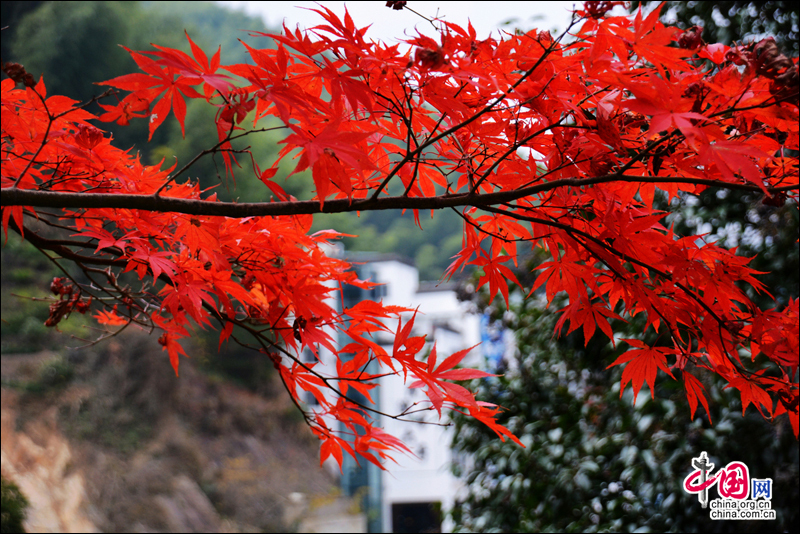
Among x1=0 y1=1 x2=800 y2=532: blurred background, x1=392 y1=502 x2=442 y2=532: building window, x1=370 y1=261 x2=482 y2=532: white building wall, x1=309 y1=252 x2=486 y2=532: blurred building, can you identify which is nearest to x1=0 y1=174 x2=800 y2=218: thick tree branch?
x1=0 y1=1 x2=800 y2=532: blurred background

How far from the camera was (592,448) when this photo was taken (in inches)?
52.4

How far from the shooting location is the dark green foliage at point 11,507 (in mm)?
2225

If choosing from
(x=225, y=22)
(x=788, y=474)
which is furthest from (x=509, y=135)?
(x=225, y=22)

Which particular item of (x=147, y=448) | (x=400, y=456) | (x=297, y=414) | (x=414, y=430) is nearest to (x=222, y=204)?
(x=147, y=448)

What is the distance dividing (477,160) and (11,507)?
2673 mm

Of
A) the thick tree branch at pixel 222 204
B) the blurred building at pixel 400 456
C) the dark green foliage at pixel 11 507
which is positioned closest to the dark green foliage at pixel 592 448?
the thick tree branch at pixel 222 204

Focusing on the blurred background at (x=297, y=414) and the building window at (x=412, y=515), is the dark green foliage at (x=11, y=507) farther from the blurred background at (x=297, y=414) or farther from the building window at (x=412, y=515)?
the building window at (x=412, y=515)

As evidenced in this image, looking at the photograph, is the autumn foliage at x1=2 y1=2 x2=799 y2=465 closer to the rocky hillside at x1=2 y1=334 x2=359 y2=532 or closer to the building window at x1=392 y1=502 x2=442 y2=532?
the rocky hillside at x1=2 y1=334 x2=359 y2=532

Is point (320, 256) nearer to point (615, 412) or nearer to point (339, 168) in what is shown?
→ point (339, 168)

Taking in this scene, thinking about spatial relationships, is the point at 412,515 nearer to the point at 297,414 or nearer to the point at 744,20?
the point at 297,414

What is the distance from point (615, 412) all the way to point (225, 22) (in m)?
4.96

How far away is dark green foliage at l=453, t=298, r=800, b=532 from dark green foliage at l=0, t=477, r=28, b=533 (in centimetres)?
190

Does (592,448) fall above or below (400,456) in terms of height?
above

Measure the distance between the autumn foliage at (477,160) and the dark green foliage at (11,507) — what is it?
7.52ft
